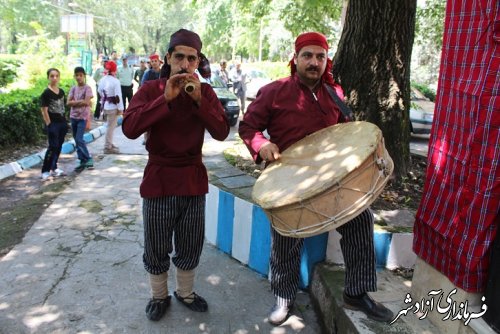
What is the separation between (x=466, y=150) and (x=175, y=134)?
5.49 feet

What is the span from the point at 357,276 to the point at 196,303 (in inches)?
48.5

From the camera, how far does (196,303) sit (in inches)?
126

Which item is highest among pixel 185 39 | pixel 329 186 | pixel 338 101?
pixel 185 39

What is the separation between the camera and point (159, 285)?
304 centimetres

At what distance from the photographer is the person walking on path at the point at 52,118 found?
21.3 ft

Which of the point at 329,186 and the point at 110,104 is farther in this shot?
the point at 110,104

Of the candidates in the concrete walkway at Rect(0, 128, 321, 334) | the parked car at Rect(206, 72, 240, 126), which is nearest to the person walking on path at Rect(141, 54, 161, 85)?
the parked car at Rect(206, 72, 240, 126)

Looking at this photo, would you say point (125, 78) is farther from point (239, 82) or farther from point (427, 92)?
point (427, 92)

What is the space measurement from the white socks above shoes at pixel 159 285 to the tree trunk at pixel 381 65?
2700 millimetres

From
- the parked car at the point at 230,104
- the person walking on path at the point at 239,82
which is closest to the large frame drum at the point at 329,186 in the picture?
the parked car at the point at 230,104

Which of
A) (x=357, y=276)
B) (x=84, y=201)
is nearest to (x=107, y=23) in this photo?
(x=84, y=201)

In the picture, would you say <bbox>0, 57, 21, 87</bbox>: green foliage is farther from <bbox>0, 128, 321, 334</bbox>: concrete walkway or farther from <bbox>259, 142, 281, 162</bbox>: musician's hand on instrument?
<bbox>259, 142, 281, 162</bbox>: musician's hand on instrument

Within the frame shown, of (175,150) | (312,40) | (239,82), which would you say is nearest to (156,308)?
(175,150)

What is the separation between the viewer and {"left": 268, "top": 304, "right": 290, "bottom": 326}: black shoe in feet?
10.1
